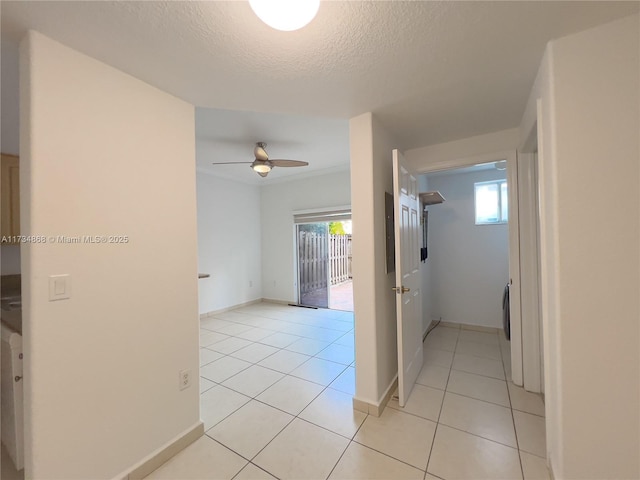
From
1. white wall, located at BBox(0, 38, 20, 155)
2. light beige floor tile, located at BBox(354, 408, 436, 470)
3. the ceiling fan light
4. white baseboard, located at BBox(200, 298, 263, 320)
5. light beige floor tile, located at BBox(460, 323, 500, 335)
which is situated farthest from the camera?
white baseboard, located at BBox(200, 298, 263, 320)

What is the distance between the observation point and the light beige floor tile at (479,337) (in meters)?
3.26

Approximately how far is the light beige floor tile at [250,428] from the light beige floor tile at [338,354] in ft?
3.21

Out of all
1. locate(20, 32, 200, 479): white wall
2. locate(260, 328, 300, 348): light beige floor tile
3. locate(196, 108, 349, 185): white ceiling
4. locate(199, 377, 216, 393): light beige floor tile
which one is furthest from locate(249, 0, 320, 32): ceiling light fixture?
locate(260, 328, 300, 348): light beige floor tile

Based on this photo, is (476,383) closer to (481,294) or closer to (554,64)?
(481,294)

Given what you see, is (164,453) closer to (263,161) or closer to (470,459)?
(470,459)

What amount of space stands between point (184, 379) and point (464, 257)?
12.3ft

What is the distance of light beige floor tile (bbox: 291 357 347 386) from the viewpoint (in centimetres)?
242

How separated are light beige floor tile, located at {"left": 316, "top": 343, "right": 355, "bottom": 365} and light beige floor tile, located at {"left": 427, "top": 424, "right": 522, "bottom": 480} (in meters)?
1.22

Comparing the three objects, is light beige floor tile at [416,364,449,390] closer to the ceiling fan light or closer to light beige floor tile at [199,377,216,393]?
light beige floor tile at [199,377,216,393]

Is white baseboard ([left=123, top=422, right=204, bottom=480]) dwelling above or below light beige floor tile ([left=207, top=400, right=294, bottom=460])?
above

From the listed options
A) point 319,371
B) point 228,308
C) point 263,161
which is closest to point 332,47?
point 263,161

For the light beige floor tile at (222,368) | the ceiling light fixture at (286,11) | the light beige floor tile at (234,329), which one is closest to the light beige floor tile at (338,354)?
the light beige floor tile at (222,368)

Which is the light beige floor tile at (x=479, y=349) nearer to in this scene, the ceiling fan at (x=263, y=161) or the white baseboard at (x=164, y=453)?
the white baseboard at (x=164, y=453)

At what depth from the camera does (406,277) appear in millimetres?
2127
